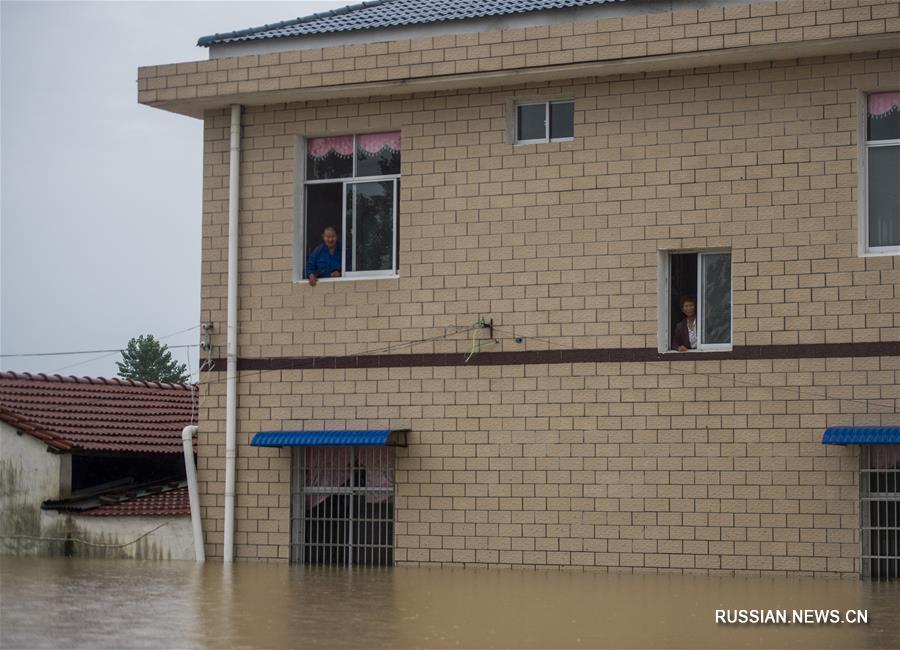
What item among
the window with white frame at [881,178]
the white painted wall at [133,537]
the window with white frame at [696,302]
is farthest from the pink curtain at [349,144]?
the window with white frame at [881,178]

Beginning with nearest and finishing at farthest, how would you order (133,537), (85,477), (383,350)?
1. (383,350)
2. (133,537)
3. (85,477)

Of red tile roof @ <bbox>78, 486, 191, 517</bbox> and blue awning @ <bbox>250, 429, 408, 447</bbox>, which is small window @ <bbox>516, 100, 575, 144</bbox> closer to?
blue awning @ <bbox>250, 429, 408, 447</bbox>

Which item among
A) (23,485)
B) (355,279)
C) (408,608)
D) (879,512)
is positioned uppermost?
(355,279)

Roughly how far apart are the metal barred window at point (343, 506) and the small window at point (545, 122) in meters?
4.09

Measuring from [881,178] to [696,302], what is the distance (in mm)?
2409

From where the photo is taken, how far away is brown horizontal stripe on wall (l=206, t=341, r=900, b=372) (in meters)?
17.0

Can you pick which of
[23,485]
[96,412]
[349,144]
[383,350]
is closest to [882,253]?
[383,350]

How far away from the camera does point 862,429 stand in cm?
1658

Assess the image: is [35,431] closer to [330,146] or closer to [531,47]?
[330,146]

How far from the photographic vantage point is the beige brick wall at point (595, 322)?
17125mm

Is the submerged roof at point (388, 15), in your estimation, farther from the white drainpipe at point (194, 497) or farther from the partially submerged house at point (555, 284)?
the white drainpipe at point (194, 497)

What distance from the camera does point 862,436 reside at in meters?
16.4

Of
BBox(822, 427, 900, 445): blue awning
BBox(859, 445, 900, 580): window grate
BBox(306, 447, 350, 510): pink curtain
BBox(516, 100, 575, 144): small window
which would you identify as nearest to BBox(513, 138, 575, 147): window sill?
BBox(516, 100, 575, 144): small window

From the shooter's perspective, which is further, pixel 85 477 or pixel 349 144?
pixel 85 477
